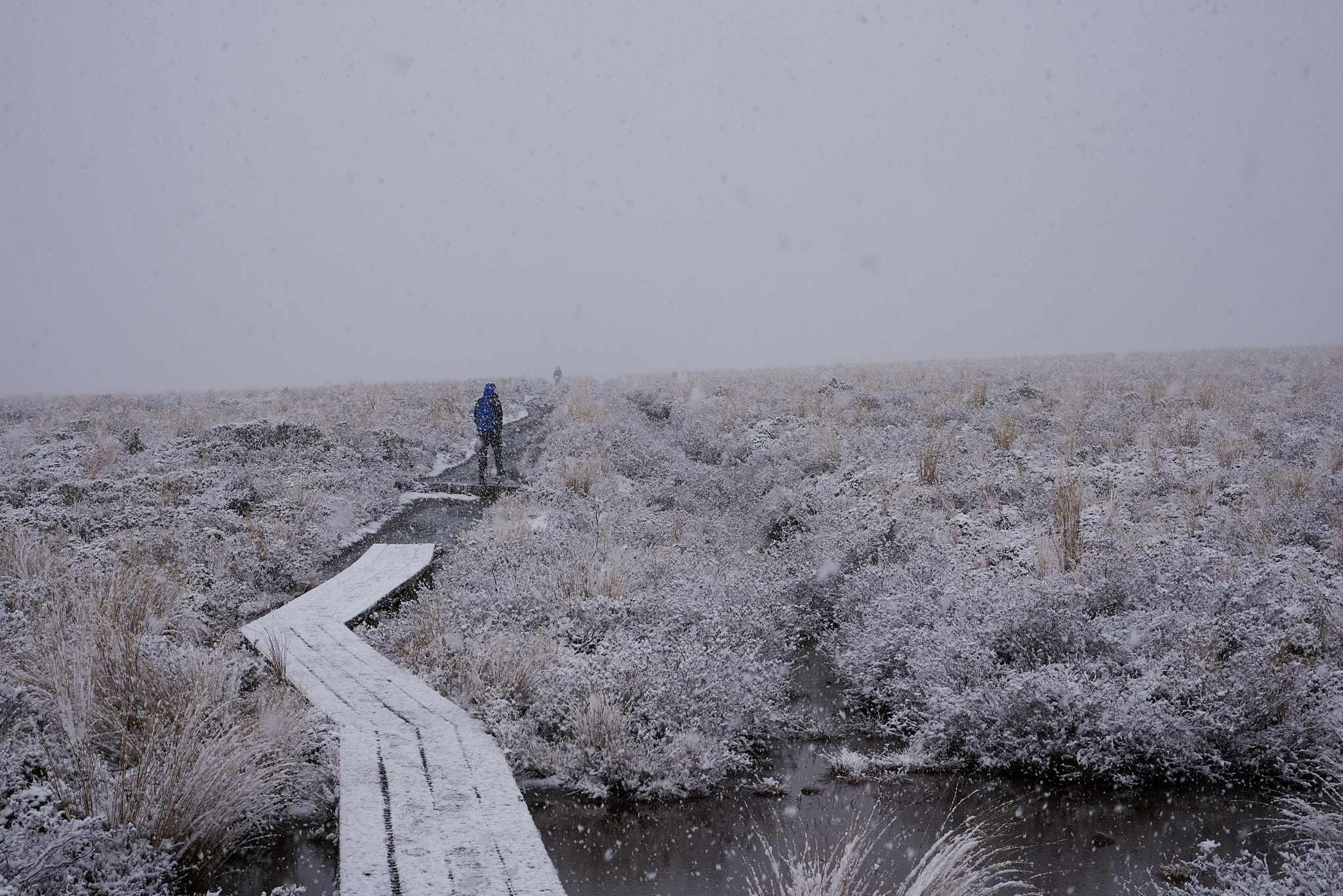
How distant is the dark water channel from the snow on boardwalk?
0.80ft

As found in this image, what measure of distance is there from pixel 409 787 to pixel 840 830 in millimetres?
2407

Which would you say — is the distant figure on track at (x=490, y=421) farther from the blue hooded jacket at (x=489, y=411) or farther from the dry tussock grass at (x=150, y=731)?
the dry tussock grass at (x=150, y=731)

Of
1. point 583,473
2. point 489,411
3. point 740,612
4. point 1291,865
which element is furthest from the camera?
point 489,411

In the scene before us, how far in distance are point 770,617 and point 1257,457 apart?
7.68 m

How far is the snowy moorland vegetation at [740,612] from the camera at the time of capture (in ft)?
13.1

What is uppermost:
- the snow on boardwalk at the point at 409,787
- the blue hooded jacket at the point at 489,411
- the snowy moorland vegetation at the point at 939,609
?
the blue hooded jacket at the point at 489,411

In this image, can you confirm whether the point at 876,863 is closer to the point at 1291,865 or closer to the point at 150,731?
the point at 1291,865

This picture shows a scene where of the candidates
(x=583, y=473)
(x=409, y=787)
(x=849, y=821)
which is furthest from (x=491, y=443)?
(x=849, y=821)

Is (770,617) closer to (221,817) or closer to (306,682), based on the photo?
(306,682)

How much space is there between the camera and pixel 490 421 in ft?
44.1

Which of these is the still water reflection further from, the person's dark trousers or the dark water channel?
the person's dark trousers

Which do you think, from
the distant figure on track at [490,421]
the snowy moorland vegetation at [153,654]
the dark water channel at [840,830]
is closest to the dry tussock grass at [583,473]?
the distant figure on track at [490,421]

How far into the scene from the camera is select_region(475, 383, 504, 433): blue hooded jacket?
13328 mm

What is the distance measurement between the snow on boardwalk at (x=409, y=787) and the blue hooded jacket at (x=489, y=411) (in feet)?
24.7
